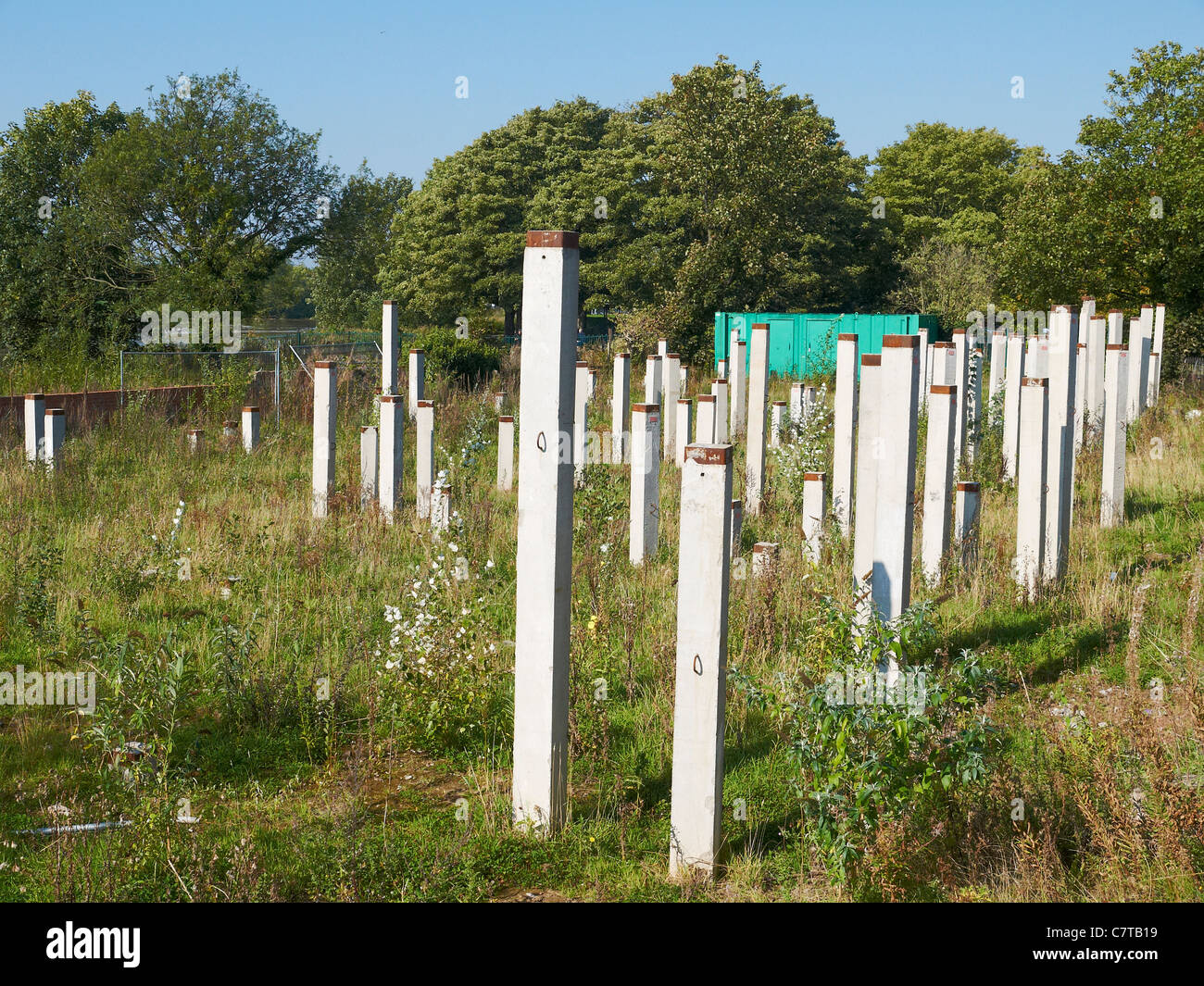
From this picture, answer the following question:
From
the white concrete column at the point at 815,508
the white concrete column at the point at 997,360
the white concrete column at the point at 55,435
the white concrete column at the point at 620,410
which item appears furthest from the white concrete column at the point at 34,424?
the white concrete column at the point at 997,360

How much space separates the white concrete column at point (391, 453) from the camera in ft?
33.5

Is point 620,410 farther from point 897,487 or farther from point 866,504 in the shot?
point 897,487

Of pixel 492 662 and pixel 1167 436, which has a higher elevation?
pixel 1167 436

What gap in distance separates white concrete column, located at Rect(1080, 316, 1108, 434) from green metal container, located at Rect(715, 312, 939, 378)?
12.1m

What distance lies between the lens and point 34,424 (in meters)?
11.9

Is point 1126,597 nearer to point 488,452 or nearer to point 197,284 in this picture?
point 488,452

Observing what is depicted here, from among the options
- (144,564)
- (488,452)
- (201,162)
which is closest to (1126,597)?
(144,564)

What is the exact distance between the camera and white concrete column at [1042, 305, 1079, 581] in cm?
804

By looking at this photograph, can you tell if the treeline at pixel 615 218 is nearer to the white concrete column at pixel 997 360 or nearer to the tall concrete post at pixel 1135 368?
the tall concrete post at pixel 1135 368

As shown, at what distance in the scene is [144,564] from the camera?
26.1 ft

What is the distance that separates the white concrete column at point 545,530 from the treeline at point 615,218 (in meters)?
21.8

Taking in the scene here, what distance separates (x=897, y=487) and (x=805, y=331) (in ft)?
80.0

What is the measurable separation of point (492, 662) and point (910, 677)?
2.42 meters

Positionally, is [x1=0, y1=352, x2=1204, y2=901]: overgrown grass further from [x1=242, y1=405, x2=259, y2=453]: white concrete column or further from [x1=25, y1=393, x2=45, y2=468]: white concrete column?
[x1=242, y1=405, x2=259, y2=453]: white concrete column
